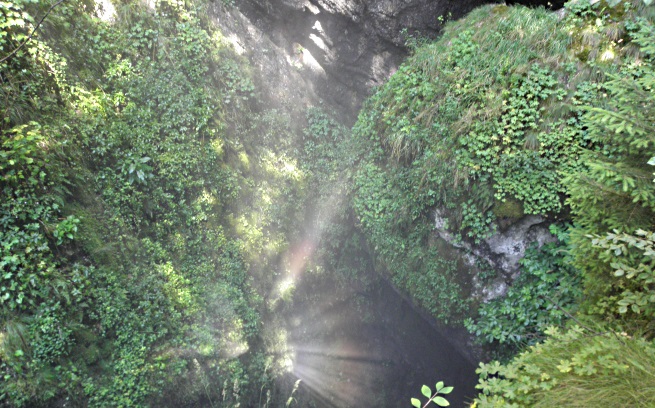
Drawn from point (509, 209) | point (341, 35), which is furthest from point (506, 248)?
point (341, 35)

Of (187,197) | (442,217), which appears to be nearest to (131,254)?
(187,197)

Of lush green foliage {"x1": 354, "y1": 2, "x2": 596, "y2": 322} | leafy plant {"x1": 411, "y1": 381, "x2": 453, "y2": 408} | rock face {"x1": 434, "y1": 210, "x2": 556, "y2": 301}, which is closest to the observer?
leafy plant {"x1": 411, "y1": 381, "x2": 453, "y2": 408}

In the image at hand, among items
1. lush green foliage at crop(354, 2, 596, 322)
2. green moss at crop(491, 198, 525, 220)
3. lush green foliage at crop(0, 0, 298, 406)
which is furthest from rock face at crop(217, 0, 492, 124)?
green moss at crop(491, 198, 525, 220)

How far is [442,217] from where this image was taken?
5973mm

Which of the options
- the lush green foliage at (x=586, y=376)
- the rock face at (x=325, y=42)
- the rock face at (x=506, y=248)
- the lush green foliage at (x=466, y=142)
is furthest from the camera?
the rock face at (x=325, y=42)

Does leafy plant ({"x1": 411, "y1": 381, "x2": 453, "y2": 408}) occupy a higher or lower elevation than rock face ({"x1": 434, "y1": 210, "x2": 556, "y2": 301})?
lower

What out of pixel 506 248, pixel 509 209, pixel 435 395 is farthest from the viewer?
pixel 506 248

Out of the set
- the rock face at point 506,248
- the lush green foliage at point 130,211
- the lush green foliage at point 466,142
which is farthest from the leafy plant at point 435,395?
the rock face at point 506,248

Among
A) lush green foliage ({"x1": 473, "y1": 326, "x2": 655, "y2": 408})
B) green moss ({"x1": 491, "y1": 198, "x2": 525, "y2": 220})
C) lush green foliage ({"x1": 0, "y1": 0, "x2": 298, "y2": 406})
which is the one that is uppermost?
green moss ({"x1": 491, "y1": 198, "x2": 525, "y2": 220})

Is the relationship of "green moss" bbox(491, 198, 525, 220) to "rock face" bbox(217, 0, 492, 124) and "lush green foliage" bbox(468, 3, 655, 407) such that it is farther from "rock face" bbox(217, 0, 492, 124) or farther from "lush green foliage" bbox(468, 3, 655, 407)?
"rock face" bbox(217, 0, 492, 124)

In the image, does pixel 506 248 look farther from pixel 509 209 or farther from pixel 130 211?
pixel 130 211

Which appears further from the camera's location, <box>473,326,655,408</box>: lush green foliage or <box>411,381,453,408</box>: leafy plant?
<box>473,326,655,408</box>: lush green foliage

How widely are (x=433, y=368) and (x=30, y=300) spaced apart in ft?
20.9

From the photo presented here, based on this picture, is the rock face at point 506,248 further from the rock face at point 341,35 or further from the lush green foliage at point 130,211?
the rock face at point 341,35
